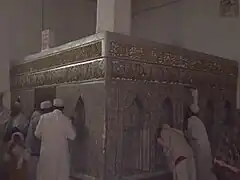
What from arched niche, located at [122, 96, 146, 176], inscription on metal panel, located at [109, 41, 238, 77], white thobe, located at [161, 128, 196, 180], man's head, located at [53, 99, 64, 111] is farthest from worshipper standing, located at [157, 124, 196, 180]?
man's head, located at [53, 99, 64, 111]

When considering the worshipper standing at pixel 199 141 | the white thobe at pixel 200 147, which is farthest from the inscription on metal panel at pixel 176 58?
the white thobe at pixel 200 147

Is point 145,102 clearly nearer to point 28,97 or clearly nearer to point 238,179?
point 238,179

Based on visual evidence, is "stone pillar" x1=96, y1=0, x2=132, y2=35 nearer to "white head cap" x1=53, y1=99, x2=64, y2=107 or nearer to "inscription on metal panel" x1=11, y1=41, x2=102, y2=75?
"inscription on metal panel" x1=11, y1=41, x2=102, y2=75

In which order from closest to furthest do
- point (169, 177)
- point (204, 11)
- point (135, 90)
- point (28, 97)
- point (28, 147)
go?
point (135, 90), point (169, 177), point (28, 147), point (28, 97), point (204, 11)

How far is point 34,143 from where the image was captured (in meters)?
2.87

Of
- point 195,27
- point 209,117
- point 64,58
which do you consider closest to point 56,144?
point 64,58

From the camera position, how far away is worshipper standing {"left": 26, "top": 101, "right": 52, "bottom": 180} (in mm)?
2734

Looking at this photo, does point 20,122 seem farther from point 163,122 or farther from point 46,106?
point 163,122

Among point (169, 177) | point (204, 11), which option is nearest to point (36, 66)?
point (169, 177)

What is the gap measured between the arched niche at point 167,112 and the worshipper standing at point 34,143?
0.88m

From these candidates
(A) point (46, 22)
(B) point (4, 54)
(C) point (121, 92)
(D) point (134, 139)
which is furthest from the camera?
(A) point (46, 22)

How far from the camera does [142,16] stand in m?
4.11

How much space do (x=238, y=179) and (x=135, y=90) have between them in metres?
1.07

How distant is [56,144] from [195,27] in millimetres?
1906
